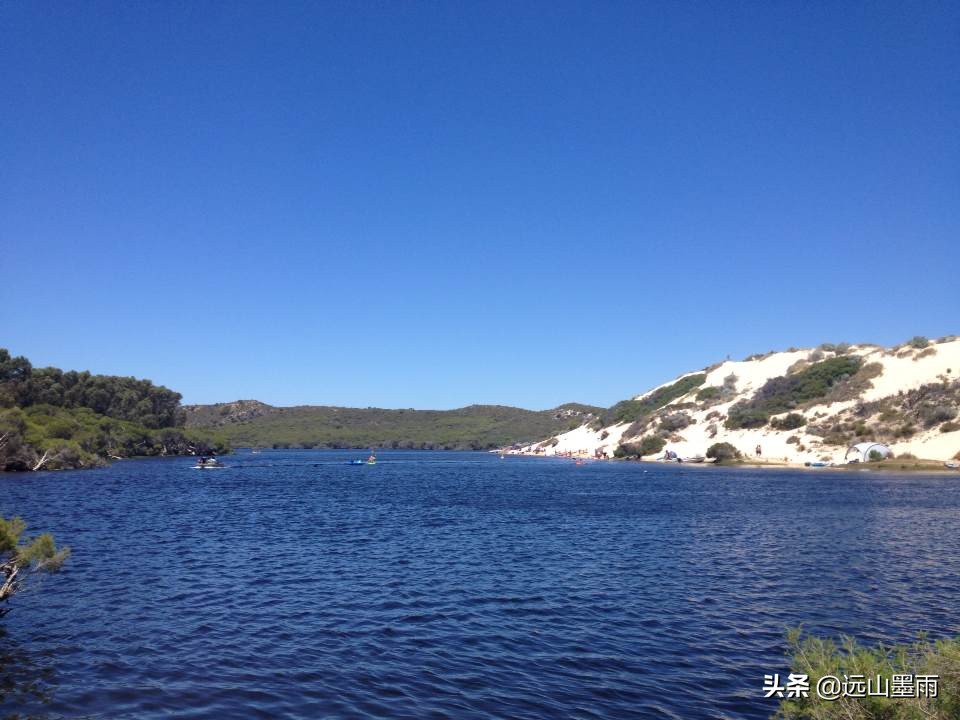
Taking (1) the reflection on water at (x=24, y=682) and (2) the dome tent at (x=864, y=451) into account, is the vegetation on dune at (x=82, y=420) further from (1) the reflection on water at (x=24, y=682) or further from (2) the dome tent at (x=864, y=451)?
(2) the dome tent at (x=864, y=451)

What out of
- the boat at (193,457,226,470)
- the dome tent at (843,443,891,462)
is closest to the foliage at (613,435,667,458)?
the dome tent at (843,443,891,462)

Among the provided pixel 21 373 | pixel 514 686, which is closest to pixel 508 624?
pixel 514 686

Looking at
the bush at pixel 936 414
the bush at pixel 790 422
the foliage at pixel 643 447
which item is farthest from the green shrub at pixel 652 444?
the bush at pixel 936 414

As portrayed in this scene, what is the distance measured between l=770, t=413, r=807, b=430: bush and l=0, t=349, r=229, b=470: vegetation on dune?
115 meters

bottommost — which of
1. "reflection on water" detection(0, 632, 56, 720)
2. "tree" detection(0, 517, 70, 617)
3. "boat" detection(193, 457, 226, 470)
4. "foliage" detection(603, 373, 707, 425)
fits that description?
"boat" detection(193, 457, 226, 470)

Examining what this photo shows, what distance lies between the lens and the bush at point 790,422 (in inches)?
4658

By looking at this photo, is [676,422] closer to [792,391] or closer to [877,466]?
[792,391]

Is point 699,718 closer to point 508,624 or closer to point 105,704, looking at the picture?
point 508,624

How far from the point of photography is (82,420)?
421ft

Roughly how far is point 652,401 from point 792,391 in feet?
177

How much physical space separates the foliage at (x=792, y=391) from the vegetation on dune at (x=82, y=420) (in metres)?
115

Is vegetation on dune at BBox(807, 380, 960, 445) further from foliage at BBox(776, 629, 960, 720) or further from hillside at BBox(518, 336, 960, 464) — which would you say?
foliage at BBox(776, 629, 960, 720)


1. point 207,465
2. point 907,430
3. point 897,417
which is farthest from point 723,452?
point 207,465

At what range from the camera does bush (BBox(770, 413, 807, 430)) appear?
118319mm
